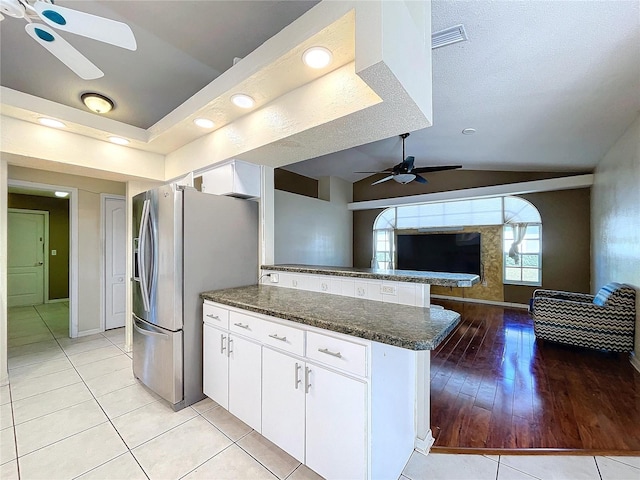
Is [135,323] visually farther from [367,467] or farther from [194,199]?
[367,467]

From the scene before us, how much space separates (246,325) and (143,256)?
123 centimetres

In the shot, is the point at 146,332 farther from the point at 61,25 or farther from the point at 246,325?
the point at 61,25

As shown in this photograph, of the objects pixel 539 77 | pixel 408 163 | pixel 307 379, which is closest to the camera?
pixel 307 379

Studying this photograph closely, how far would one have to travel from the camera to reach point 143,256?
2.29m

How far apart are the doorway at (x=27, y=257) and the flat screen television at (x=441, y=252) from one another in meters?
8.32

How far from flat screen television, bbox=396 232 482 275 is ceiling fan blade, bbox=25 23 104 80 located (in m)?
6.61

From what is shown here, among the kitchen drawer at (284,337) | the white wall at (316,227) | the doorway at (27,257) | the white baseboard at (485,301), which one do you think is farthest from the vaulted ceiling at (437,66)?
the doorway at (27,257)

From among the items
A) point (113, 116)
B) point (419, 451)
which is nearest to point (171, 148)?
point (113, 116)

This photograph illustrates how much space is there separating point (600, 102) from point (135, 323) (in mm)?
4822

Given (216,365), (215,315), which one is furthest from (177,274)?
(216,365)

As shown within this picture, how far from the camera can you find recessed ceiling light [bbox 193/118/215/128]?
2.25m

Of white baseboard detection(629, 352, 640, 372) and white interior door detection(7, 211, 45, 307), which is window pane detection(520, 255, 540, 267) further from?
white interior door detection(7, 211, 45, 307)

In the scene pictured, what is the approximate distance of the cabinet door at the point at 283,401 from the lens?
146 cm

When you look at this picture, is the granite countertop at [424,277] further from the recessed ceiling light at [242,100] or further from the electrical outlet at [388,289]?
the recessed ceiling light at [242,100]
